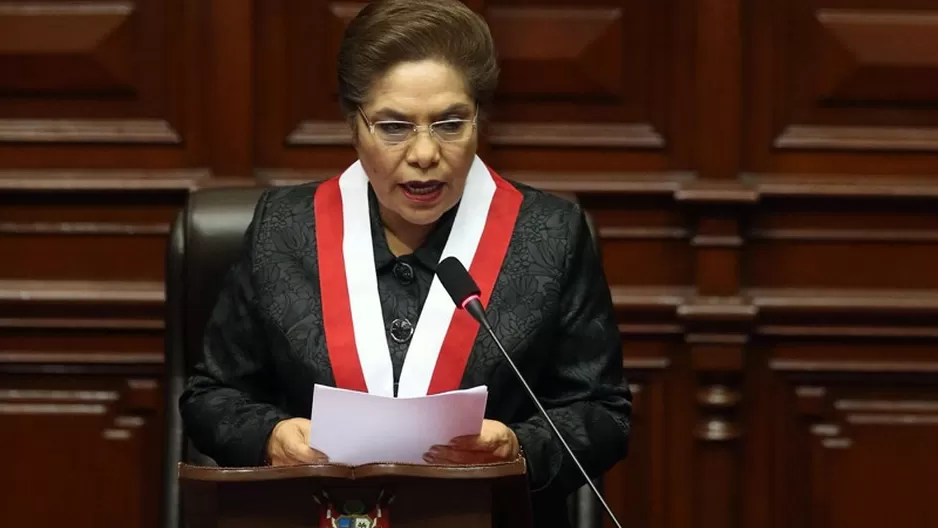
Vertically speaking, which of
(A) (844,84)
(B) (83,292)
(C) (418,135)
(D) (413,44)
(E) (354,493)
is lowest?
(E) (354,493)

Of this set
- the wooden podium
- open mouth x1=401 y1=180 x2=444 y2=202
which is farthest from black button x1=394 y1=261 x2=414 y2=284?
the wooden podium

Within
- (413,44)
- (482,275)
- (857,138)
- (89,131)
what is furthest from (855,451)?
(89,131)

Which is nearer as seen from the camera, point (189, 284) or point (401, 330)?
point (401, 330)

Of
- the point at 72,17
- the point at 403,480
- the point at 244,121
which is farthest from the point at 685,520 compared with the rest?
the point at 72,17

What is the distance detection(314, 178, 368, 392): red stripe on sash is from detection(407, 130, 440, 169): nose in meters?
0.20

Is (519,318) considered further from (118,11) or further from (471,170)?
(118,11)

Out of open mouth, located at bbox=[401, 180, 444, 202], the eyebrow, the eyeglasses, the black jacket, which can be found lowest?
the black jacket

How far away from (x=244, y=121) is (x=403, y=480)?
1321 mm

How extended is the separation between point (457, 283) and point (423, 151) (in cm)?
29

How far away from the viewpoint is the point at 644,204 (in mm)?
2523

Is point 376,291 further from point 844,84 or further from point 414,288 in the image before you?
point 844,84

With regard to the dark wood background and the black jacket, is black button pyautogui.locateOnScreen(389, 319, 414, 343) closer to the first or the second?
the black jacket

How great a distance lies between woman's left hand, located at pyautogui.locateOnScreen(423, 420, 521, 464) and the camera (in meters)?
1.53

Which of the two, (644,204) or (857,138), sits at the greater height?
(857,138)
